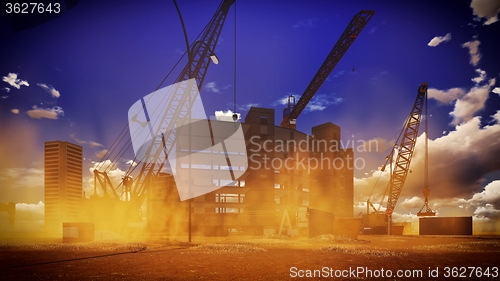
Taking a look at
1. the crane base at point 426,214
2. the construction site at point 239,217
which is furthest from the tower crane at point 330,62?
the crane base at point 426,214

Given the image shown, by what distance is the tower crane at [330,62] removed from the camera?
52.9 meters

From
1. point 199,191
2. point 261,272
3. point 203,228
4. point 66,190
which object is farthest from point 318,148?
point 261,272

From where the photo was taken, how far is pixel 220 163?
58.6 metres

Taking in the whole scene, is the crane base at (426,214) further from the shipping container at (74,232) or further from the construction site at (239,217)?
the shipping container at (74,232)

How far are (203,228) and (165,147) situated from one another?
42.8 ft

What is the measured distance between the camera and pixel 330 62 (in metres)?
58.2

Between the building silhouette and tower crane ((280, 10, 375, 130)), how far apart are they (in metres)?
46.7

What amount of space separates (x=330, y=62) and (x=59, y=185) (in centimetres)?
5693

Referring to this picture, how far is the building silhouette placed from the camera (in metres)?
57.4

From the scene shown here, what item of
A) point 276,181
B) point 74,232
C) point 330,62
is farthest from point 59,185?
point 330,62

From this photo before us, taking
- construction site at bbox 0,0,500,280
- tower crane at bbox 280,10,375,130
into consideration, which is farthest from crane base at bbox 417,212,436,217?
tower crane at bbox 280,10,375,130

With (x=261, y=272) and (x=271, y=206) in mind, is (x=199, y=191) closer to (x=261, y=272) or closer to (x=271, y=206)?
(x=271, y=206)

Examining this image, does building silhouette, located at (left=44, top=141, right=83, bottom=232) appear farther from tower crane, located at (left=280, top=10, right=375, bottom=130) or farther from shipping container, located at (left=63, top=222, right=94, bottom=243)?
tower crane, located at (left=280, top=10, right=375, bottom=130)

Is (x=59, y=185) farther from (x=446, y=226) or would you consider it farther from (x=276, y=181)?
(x=446, y=226)
